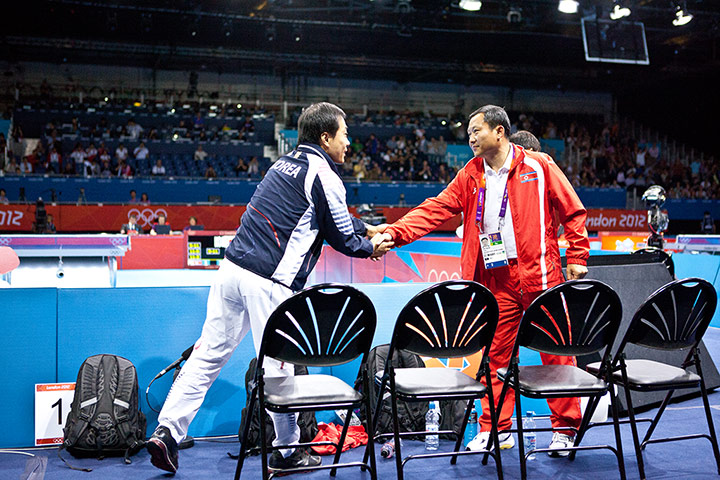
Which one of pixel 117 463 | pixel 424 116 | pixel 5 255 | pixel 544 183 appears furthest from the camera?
pixel 424 116

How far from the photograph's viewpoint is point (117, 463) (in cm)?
352

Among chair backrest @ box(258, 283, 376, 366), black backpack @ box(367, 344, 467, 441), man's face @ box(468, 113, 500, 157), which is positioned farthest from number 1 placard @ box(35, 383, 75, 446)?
man's face @ box(468, 113, 500, 157)

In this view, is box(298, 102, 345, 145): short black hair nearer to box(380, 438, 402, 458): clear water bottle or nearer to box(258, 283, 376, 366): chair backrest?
box(258, 283, 376, 366): chair backrest

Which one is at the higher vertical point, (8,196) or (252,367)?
(8,196)

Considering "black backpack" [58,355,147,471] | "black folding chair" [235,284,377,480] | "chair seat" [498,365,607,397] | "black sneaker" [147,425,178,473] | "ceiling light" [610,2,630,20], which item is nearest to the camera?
"black folding chair" [235,284,377,480]

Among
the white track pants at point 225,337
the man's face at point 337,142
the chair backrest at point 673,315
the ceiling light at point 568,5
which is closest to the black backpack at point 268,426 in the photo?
the white track pants at point 225,337

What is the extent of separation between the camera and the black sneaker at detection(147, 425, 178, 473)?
319 cm

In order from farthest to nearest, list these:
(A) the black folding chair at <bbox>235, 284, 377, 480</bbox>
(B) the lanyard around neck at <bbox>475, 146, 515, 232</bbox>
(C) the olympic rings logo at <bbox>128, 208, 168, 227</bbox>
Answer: (C) the olympic rings logo at <bbox>128, 208, 168, 227</bbox>, (B) the lanyard around neck at <bbox>475, 146, 515, 232</bbox>, (A) the black folding chair at <bbox>235, 284, 377, 480</bbox>

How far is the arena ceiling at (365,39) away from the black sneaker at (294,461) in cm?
1512

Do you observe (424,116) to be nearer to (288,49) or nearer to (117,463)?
(288,49)

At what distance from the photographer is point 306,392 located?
292 cm

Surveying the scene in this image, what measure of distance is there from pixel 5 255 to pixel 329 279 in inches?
181

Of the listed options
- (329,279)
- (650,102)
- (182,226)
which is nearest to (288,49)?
(182,226)

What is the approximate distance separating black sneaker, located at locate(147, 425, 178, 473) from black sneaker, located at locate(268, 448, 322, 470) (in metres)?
0.52
